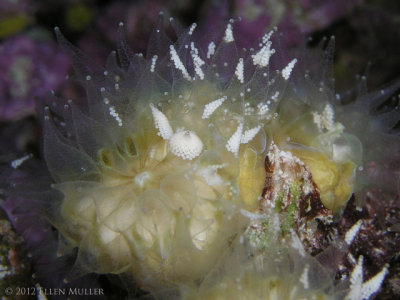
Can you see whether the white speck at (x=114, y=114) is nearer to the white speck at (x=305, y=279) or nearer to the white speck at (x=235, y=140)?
the white speck at (x=235, y=140)

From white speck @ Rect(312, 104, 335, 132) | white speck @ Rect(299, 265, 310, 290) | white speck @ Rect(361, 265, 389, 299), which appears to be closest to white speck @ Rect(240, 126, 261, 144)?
white speck @ Rect(312, 104, 335, 132)

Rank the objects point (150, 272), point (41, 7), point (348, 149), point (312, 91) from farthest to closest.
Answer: point (41, 7) → point (312, 91) → point (348, 149) → point (150, 272)

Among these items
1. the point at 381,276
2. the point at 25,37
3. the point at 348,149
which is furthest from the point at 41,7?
the point at 381,276

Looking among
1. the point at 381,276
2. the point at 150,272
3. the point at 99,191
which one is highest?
the point at 99,191

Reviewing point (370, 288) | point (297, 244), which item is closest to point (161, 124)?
point (297, 244)

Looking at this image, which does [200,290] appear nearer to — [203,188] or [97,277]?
[203,188]

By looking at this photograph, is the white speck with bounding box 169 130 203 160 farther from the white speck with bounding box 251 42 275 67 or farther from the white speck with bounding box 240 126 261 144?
the white speck with bounding box 251 42 275 67
